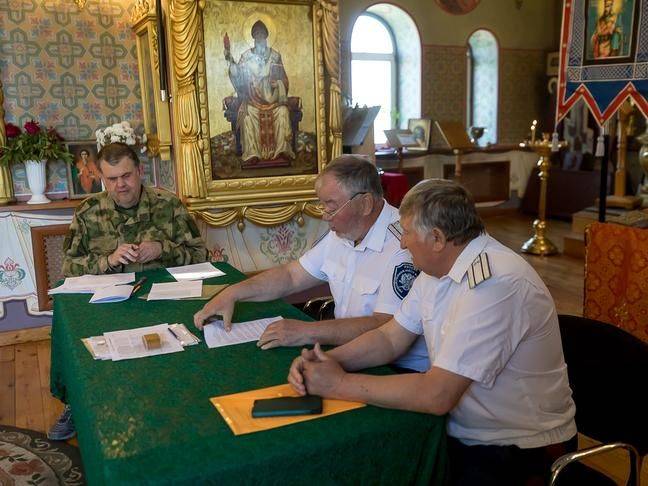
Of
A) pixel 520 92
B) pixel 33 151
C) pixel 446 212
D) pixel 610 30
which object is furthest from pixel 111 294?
pixel 520 92

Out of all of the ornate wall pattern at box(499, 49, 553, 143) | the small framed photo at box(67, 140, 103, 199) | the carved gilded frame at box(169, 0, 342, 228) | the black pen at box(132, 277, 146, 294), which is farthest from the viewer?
the ornate wall pattern at box(499, 49, 553, 143)

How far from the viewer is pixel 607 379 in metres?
1.86

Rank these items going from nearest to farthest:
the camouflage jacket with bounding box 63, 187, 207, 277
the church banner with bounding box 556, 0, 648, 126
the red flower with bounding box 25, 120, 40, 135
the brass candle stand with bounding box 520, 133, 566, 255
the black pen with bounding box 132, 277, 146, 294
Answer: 1. the black pen with bounding box 132, 277, 146, 294
2. the camouflage jacket with bounding box 63, 187, 207, 277
3. the red flower with bounding box 25, 120, 40, 135
4. the church banner with bounding box 556, 0, 648, 126
5. the brass candle stand with bounding box 520, 133, 566, 255

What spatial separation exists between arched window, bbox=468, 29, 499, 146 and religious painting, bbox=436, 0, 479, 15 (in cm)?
45

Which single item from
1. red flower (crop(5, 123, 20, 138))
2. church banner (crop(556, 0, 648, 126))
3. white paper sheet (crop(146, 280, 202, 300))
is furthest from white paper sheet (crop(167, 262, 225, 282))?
church banner (crop(556, 0, 648, 126))

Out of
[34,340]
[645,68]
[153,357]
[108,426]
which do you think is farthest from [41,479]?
[645,68]

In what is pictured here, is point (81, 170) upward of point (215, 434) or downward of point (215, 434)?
upward

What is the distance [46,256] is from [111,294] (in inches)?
88.7

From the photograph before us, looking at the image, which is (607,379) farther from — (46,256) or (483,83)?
(483,83)

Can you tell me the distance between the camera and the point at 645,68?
4828mm

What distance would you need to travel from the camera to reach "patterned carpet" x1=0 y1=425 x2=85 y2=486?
Answer: 2.78m

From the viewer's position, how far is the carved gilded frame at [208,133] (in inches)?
170

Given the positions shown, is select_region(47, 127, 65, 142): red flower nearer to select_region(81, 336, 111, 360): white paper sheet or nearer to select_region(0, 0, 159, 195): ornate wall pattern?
select_region(0, 0, 159, 195): ornate wall pattern

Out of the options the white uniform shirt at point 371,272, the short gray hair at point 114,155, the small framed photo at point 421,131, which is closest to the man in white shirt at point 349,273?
the white uniform shirt at point 371,272
